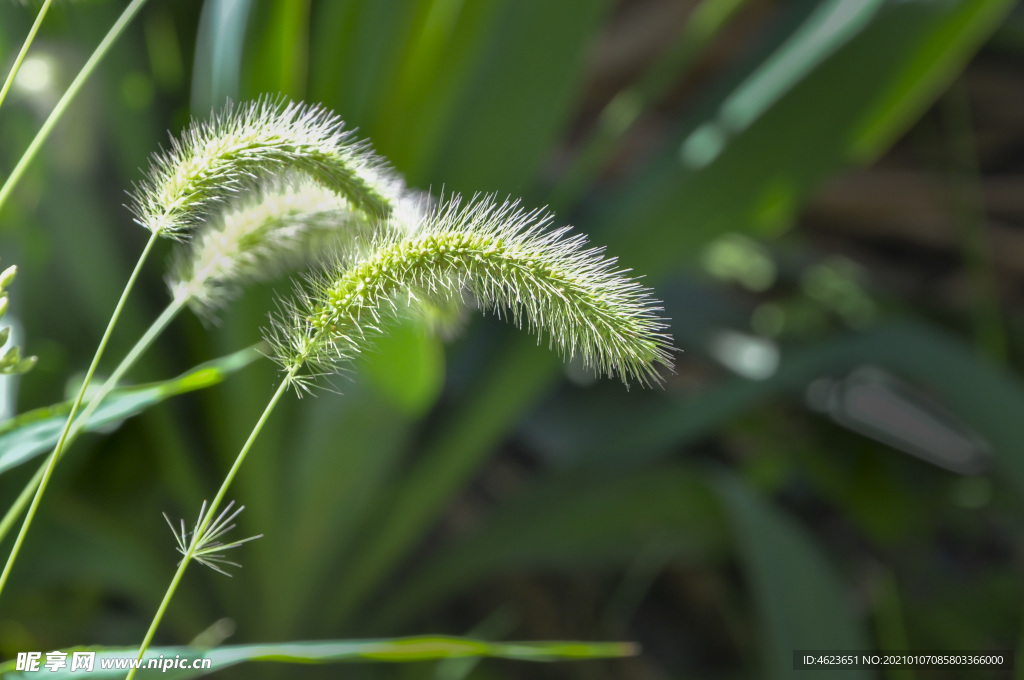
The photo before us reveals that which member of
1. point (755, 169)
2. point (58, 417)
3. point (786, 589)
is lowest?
point (786, 589)

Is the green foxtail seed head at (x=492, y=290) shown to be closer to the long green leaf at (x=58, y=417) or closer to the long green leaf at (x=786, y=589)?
the long green leaf at (x=58, y=417)

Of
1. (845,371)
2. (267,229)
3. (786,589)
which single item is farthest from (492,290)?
(845,371)

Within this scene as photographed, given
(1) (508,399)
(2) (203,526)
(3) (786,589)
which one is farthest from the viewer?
(1) (508,399)

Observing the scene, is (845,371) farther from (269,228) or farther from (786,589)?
(269,228)

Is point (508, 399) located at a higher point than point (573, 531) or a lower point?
higher

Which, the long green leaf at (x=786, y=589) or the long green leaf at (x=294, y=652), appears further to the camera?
the long green leaf at (x=786, y=589)

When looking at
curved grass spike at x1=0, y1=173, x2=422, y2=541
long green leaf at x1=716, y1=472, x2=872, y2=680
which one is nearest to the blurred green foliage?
long green leaf at x1=716, y1=472, x2=872, y2=680

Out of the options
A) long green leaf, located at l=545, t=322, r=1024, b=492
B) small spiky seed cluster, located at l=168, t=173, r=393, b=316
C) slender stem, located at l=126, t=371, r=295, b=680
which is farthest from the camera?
long green leaf, located at l=545, t=322, r=1024, b=492

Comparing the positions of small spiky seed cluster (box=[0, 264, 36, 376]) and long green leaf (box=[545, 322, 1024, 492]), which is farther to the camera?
long green leaf (box=[545, 322, 1024, 492])

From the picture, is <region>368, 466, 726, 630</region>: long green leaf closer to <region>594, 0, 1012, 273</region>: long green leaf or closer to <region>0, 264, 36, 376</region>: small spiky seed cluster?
<region>594, 0, 1012, 273</region>: long green leaf

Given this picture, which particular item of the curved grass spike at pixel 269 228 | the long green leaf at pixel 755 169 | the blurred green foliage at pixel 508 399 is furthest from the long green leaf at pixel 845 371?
the curved grass spike at pixel 269 228
